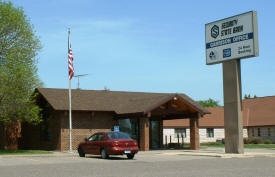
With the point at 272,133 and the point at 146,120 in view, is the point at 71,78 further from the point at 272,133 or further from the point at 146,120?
the point at 272,133

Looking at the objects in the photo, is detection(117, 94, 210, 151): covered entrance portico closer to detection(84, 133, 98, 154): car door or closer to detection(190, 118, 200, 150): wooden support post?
detection(190, 118, 200, 150): wooden support post

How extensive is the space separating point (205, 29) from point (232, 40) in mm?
2550

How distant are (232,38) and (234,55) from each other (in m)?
1.14

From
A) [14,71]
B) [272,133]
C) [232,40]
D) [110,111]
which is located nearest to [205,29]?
[232,40]

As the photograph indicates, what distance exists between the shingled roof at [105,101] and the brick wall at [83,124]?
667 mm

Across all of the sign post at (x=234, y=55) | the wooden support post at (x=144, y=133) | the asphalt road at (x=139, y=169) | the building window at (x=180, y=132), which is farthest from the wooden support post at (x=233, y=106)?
the building window at (x=180, y=132)

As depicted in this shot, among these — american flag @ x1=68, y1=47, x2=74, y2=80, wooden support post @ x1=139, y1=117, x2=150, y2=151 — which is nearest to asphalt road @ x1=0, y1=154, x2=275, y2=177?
american flag @ x1=68, y1=47, x2=74, y2=80

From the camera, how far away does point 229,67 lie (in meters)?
30.3

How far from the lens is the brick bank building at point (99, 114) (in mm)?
35250

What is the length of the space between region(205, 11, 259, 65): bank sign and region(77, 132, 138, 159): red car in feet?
30.9

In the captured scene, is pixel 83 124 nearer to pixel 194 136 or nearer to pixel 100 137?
pixel 194 136

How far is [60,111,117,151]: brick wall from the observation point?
118ft

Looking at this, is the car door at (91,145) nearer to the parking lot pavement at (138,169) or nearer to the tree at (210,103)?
the parking lot pavement at (138,169)

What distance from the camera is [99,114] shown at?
3775 centimetres
